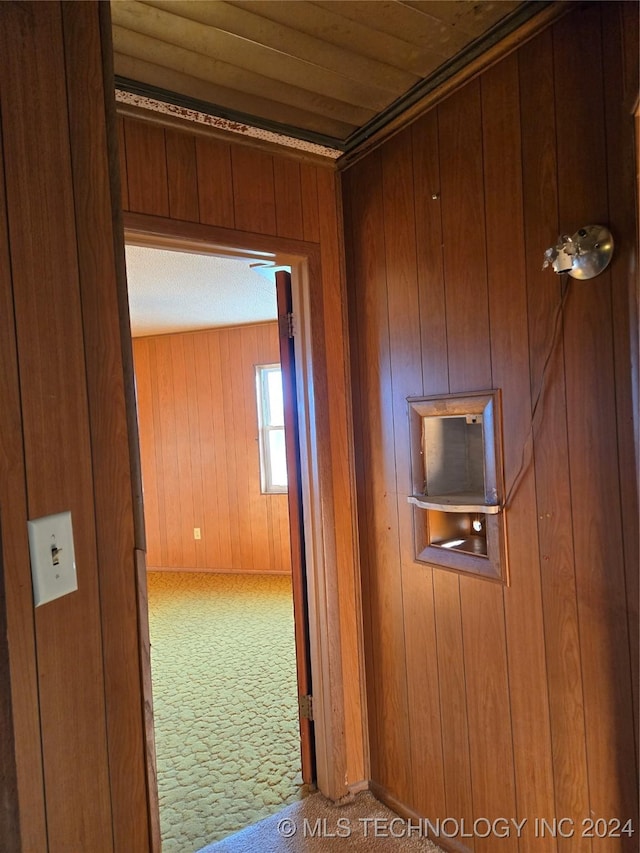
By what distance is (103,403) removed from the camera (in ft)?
2.61

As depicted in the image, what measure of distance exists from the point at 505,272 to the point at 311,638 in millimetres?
1498

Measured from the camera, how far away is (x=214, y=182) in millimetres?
1712

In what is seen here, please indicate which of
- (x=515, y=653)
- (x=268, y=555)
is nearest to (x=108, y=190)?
(x=515, y=653)

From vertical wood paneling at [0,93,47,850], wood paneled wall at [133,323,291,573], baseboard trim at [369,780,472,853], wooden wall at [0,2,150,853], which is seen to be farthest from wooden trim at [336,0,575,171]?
wood paneled wall at [133,323,291,573]

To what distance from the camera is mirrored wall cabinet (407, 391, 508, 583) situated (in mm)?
1491

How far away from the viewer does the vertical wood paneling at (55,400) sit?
0.66m

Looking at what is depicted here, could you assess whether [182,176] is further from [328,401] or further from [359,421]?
[359,421]

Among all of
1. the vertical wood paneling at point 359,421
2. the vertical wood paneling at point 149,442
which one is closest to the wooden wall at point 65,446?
the vertical wood paneling at point 359,421

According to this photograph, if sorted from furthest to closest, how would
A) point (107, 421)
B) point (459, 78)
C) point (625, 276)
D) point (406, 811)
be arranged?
point (406, 811) < point (459, 78) < point (625, 276) < point (107, 421)

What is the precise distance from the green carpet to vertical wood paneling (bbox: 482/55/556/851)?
105 centimetres

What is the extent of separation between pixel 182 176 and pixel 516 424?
130 cm

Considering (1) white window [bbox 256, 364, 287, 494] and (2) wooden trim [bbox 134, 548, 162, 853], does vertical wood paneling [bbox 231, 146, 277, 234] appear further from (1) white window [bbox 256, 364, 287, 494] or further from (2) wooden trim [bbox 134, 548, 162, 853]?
(1) white window [bbox 256, 364, 287, 494]

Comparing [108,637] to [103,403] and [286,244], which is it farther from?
[286,244]

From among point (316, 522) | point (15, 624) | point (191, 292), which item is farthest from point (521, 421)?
point (191, 292)
